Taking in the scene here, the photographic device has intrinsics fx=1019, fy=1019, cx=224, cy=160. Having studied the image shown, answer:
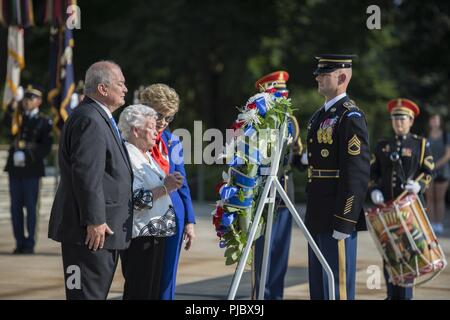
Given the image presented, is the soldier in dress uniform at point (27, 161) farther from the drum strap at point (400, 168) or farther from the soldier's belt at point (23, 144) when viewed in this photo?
the drum strap at point (400, 168)

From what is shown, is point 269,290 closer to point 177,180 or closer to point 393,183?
point 393,183

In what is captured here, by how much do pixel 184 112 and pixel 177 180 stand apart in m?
22.5

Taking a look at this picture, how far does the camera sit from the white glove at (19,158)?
42.8 ft

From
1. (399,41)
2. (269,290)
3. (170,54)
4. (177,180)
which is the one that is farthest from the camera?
(399,41)

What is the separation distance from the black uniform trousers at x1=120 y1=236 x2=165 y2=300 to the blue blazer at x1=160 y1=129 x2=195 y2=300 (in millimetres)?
45

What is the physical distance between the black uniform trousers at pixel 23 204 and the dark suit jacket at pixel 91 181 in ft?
23.3

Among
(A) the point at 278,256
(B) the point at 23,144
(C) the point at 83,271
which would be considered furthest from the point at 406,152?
(B) the point at 23,144

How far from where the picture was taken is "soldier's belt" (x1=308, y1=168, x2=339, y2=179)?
7.09 m

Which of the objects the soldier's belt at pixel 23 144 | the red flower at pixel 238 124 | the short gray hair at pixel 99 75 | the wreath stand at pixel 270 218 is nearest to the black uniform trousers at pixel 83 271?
the wreath stand at pixel 270 218

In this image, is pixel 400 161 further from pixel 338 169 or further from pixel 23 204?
pixel 23 204

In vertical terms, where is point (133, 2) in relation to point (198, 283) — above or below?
above

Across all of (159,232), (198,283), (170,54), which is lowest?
(198,283)
